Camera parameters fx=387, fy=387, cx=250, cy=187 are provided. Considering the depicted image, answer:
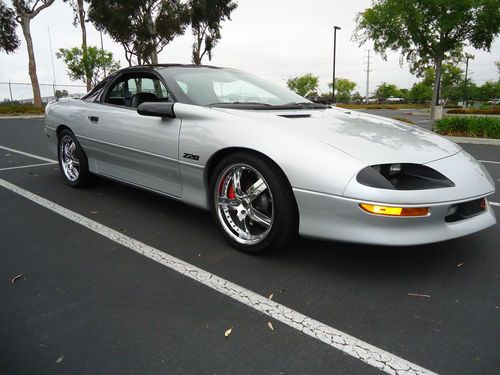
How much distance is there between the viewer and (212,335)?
1813mm

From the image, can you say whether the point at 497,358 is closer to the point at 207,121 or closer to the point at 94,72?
the point at 207,121

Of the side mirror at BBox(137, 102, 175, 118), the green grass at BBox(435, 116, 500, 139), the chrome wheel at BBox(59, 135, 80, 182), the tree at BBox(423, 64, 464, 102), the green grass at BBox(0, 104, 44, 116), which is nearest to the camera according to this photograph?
the side mirror at BBox(137, 102, 175, 118)

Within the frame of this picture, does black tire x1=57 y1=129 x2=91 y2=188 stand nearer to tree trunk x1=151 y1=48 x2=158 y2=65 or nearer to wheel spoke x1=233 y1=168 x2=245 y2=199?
wheel spoke x1=233 y1=168 x2=245 y2=199

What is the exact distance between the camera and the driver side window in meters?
3.42

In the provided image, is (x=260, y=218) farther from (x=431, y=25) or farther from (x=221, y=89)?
(x=431, y=25)

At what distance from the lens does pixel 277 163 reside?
236 cm

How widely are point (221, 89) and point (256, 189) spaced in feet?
3.81

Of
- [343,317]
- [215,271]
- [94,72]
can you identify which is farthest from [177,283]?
[94,72]

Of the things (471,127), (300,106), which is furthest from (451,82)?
(300,106)

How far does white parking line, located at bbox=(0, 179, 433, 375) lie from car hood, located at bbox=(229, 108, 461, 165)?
947 mm

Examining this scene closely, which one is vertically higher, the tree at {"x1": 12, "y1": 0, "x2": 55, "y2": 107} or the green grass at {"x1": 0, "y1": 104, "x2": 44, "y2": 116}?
the tree at {"x1": 12, "y1": 0, "x2": 55, "y2": 107}

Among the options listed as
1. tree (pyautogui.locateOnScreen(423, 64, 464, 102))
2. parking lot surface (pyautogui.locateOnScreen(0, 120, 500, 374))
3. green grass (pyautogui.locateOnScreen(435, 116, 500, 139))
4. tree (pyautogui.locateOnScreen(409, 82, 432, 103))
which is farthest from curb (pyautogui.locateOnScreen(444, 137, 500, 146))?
tree (pyautogui.locateOnScreen(409, 82, 432, 103))

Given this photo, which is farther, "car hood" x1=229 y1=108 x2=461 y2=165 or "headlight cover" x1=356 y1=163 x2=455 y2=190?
"car hood" x1=229 y1=108 x2=461 y2=165

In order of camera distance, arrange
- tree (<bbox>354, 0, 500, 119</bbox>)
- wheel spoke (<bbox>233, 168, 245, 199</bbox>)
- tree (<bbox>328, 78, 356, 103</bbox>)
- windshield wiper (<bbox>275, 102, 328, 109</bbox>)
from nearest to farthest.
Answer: wheel spoke (<bbox>233, 168, 245, 199</bbox>)
windshield wiper (<bbox>275, 102, 328, 109</bbox>)
tree (<bbox>354, 0, 500, 119</bbox>)
tree (<bbox>328, 78, 356, 103</bbox>)
